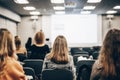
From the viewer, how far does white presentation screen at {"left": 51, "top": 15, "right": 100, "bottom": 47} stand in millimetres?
18297

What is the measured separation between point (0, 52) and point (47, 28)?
1593cm

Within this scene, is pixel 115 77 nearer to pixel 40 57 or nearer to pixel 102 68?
pixel 102 68

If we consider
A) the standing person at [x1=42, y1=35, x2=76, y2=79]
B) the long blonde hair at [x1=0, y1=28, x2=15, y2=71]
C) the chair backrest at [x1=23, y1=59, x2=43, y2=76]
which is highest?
the long blonde hair at [x1=0, y1=28, x2=15, y2=71]

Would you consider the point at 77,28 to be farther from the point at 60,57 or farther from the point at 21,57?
the point at 60,57

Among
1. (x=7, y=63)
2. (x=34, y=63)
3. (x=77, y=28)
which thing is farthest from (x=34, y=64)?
(x=77, y=28)

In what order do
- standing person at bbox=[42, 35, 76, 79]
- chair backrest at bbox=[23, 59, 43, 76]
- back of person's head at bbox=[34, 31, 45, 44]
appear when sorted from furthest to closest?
back of person's head at bbox=[34, 31, 45, 44]
chair backrest at bbox=[23, 59, 43, 76]
standing person at bbox=[42, 35, 76, 79]

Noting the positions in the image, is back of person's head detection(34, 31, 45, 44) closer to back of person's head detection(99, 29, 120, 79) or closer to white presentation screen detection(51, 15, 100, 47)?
back of person's head detection(99, 29, 120, 79)

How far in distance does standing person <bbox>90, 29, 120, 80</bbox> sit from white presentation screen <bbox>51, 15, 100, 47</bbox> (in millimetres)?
15513

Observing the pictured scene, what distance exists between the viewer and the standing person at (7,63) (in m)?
2.75

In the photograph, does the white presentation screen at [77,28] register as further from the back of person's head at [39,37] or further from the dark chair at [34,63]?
the dark chair at [34,63]

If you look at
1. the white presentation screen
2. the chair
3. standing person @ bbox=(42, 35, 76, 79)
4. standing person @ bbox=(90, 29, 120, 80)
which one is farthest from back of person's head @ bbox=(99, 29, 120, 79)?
the white presentation screen

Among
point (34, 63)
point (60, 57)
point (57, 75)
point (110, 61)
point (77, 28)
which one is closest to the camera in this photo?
point (110, 61)

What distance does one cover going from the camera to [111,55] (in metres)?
2.75

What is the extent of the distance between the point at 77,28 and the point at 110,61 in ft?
51.6
